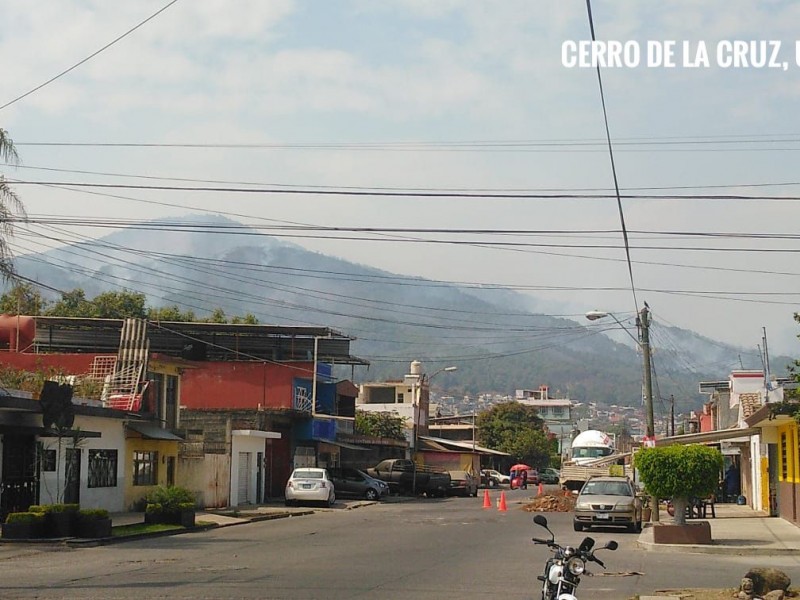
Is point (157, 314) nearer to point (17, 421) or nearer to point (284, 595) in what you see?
point (17, 421)

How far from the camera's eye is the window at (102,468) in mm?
34253

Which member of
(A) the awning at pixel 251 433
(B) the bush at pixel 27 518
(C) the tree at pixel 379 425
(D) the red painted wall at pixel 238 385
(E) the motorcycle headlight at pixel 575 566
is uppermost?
(D) the red painted wall at pixel 238 385

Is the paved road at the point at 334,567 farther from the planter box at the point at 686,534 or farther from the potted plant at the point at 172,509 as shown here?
the potted plant at the point at 172,509

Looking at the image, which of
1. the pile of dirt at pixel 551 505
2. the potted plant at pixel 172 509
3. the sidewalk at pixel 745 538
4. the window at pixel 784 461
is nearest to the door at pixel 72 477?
the potted plant at pixel 172 509

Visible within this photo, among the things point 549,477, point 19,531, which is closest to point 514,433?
point 549,477

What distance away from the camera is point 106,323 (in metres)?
58.8

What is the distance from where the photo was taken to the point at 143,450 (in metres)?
38.8

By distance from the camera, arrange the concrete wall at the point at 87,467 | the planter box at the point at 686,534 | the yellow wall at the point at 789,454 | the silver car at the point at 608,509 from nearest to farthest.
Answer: the planter box at the point at 686,534 < the concrete wall at the point at 87,467 < the silver car at the point at 608,509 < the yellow wall at the point at 789,454

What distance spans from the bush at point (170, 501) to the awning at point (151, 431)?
6.94 meters

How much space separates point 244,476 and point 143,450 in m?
7.03

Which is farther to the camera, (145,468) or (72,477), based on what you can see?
(145,468)

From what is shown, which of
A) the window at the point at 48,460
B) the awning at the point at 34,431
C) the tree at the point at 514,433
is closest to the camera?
the awning at the point at 34,431

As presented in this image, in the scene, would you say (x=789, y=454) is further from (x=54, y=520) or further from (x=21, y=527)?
(x=21, y=527)

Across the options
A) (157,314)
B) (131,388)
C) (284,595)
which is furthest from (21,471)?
(157,314)
